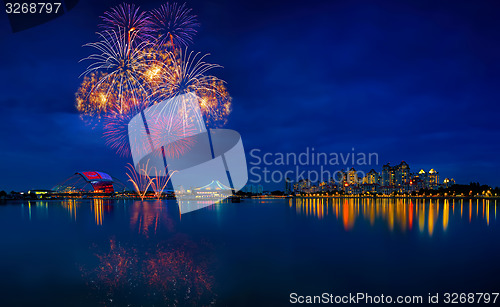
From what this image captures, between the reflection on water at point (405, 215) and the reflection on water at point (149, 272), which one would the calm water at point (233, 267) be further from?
the reflection on water at point (405, 215)

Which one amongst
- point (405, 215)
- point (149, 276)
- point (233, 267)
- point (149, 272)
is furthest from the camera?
point (405, 215)

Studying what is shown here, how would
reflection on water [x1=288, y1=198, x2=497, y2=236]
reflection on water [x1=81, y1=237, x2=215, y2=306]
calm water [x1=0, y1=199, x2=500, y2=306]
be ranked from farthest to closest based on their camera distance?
1. reflection on water [x1=288, y1=198, x2=497, y2=236]
2. calm water [x1=0, y1=199, x2=500, y2=306]
3. reflection on water [x1=81, y1=237, x2=215, y2=306]

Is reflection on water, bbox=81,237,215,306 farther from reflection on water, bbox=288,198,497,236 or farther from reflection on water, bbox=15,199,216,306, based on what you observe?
reflection on water, bbox=288,198,497,236

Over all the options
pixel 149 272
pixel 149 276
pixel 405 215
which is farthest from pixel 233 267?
pixel 405 215

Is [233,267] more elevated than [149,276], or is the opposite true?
[149,276]

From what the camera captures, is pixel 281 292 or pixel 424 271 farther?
pixel 424 271

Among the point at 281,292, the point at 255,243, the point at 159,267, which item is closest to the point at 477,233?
the point at 255,243

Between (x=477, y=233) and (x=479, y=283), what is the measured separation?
22.4m

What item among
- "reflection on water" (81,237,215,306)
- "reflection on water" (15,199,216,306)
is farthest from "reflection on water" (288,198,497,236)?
"reflection on water" (81,237,215,306)

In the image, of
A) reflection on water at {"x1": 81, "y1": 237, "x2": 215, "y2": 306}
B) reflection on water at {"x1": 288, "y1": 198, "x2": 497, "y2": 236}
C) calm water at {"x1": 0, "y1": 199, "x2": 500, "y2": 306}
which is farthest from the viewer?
reflection on water at {"x1": 288, "y1": 198, "x2": 497, "y2": 236}

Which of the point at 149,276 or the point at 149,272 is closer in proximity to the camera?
the point at 149,276

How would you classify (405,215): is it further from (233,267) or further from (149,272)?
(149,272)

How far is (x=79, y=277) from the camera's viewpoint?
17312mm

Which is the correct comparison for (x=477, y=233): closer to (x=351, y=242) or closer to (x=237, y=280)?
(x=351, y=242)
